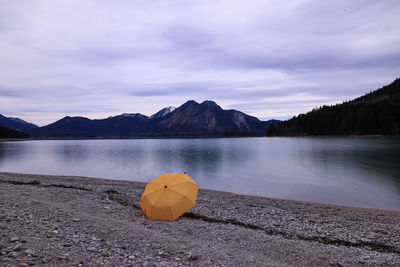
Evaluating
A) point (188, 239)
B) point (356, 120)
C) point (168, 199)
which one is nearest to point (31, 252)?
point (188, 239)

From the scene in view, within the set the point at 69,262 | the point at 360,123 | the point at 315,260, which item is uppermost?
the point at 360,123

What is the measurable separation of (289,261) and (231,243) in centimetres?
204

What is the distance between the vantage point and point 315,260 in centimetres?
722

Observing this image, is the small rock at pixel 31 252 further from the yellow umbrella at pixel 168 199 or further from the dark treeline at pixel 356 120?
the dark treeline at pixel 356 120

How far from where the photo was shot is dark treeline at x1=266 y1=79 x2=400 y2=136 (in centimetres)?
12131

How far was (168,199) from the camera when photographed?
431 inches

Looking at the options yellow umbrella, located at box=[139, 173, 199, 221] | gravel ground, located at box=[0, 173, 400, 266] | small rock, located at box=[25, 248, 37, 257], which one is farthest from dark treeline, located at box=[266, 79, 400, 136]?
small rock, located at box=[25, 248, 37, 257]

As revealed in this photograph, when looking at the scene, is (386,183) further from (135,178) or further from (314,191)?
(135,178)

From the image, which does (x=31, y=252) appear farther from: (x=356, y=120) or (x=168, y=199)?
(x=356, y=120)

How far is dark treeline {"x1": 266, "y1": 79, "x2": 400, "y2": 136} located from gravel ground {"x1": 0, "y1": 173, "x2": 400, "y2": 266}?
13869cm

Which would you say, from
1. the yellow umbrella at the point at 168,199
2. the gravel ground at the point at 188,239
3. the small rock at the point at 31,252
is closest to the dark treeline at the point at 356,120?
the gravel ground at the point at 188,239

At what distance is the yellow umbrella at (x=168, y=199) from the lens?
35.6 feet

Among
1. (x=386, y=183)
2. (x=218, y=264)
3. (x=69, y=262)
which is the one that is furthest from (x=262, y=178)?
(x=69, y=262)

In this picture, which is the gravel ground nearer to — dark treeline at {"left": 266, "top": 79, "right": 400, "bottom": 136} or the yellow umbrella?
the yellow umbrella
